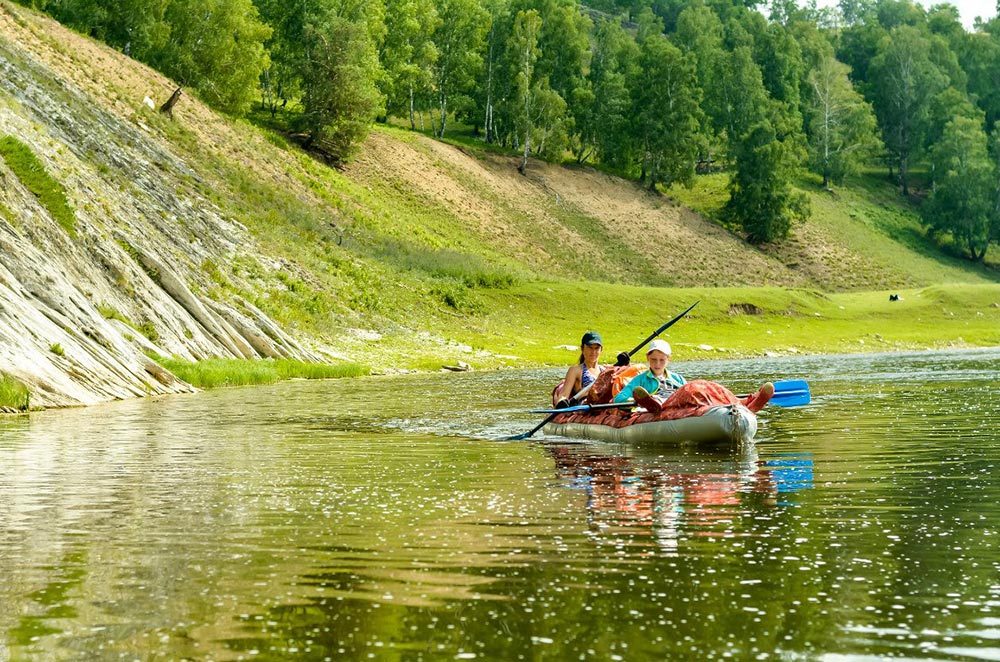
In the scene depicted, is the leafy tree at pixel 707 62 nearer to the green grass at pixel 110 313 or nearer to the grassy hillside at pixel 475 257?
the grassy hillside at pixel 475 257

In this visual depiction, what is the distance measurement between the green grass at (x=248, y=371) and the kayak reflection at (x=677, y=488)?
78.8 ft

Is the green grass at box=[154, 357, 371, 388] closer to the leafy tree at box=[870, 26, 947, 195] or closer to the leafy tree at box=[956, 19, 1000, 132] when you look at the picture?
the leafy tree at box=[870, 26, 947, 195]

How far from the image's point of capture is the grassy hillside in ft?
240

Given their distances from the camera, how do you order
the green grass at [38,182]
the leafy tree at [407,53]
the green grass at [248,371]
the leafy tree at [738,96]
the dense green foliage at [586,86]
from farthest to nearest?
1. the leafy tree at [738,96]
2. the leafy tree at [407,53]
3. the dense green foliage at [586,86]
4. the green grass at [38,182]
5. the green grass at [248,371]

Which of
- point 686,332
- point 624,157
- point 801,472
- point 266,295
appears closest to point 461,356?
point 266,295

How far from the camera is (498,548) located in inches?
494

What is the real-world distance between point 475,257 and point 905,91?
4144 inches

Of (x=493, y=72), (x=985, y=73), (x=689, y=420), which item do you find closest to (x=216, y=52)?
(x=493, y=72)

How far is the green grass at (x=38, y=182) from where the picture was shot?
49.6 metres

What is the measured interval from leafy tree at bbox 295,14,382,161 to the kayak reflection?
281 feet

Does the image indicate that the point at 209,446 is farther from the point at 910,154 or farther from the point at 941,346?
the point at 910,154

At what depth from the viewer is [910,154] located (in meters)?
172

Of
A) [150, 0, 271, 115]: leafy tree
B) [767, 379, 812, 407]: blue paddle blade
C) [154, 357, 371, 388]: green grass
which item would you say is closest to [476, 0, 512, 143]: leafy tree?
[150, 0, 271, 115]: leafy tree

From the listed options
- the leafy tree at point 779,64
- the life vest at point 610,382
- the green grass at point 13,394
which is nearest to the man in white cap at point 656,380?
the life vest at point 610,382
